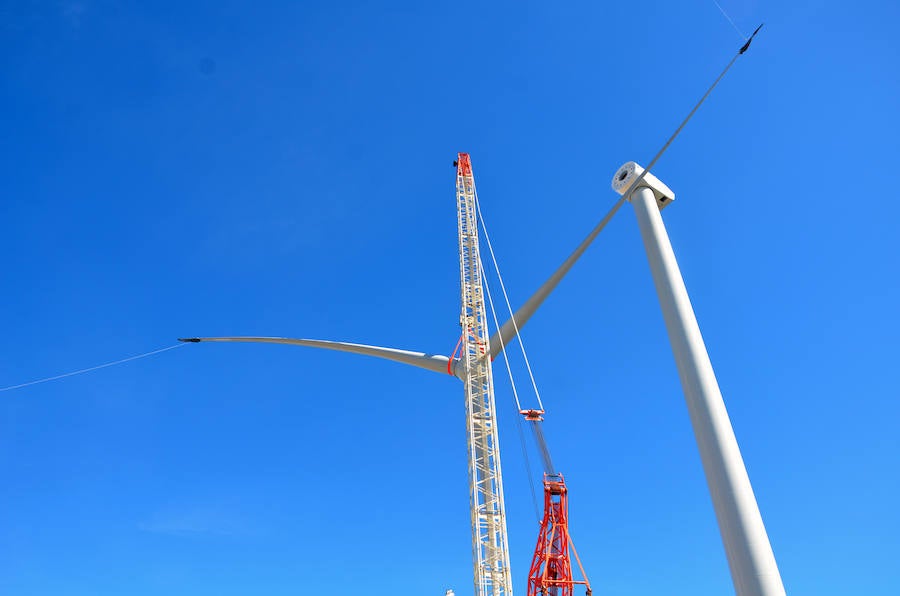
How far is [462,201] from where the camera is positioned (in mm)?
49344

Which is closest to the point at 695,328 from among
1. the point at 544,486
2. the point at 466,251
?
the point at 544,486

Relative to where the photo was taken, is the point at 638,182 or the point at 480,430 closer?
the point at 638,182

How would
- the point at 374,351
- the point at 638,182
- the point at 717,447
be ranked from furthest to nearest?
the point at 374,351 → the point at 638,182 → the point at 717,447

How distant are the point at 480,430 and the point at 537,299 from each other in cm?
1307

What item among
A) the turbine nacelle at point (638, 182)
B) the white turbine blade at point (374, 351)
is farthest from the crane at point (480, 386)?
the turbine nacelle at point (638, 182)

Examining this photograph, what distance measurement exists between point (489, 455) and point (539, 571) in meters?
8.75

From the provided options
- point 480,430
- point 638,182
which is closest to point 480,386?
point 480,430

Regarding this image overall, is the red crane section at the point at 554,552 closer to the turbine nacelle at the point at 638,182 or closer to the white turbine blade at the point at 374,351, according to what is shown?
the white turbine blade at the point at 374,351

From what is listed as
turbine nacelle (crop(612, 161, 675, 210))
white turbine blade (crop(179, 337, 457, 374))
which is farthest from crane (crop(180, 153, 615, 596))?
turbine nacelle (crop(612, 161, 675, 210))

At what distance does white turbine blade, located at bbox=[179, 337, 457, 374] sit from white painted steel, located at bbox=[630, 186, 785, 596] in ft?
74.5

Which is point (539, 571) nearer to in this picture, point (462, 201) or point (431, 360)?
point (431, 360)

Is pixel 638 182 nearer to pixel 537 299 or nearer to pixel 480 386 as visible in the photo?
pixel 537 299

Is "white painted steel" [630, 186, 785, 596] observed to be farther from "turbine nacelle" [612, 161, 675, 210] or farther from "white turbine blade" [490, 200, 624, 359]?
"white turbine blade" [490, 200, 624, 359]

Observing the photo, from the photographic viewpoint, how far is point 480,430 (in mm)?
38281
